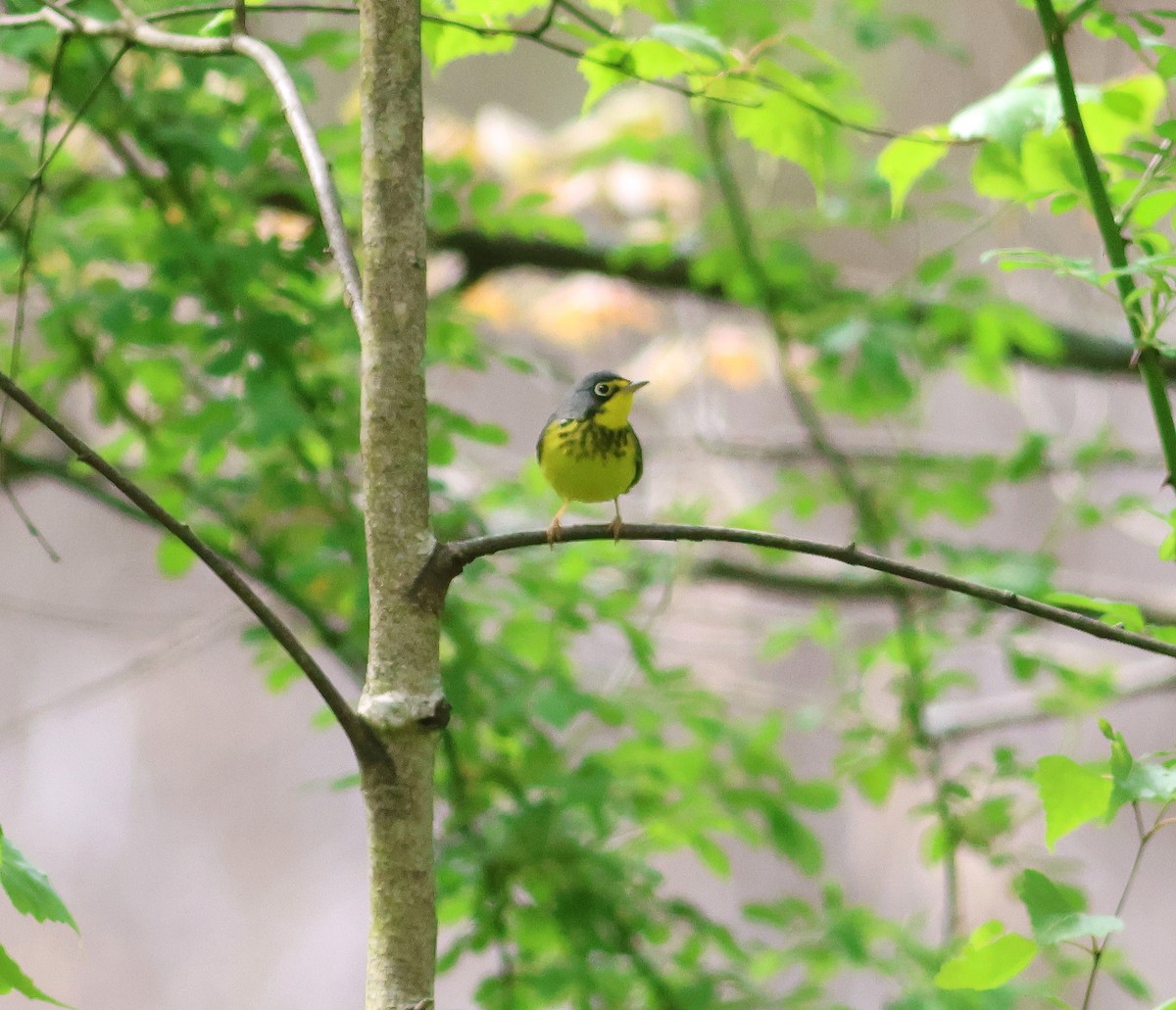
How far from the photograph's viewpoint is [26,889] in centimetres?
87

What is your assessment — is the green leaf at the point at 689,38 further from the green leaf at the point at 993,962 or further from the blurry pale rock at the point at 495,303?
the blurry pale rock at the point at 495,303

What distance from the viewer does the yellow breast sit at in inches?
69.3

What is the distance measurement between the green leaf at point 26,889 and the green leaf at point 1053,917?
684 millimetres

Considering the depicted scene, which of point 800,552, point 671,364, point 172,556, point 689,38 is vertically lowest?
point 800,552

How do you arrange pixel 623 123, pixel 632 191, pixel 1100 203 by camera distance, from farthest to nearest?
pixel 632 191 < pixel 623 123 < pixel 1100 203

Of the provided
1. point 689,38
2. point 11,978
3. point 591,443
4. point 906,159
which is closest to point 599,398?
point 591,443

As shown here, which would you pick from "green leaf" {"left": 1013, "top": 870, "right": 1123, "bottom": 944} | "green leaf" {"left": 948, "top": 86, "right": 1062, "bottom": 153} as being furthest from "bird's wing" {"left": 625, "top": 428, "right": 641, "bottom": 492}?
"green leaf" {"left": 1013, "top": 870, "right": 1123, "bottom": 944}

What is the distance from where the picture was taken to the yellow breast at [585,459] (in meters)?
1.76

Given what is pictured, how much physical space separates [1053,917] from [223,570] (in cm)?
64

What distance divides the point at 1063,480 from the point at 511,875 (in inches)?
133

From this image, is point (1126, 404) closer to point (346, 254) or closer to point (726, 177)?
point (726, 177)

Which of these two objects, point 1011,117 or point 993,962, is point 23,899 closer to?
point 993,962

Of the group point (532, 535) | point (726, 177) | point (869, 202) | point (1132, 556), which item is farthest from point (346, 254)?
point (1132, 556)

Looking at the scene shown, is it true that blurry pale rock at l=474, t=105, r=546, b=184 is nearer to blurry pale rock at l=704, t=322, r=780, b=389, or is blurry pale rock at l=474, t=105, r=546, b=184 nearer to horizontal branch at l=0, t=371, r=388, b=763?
blurry pale rock at l=704, t=322, r=780, b=389
